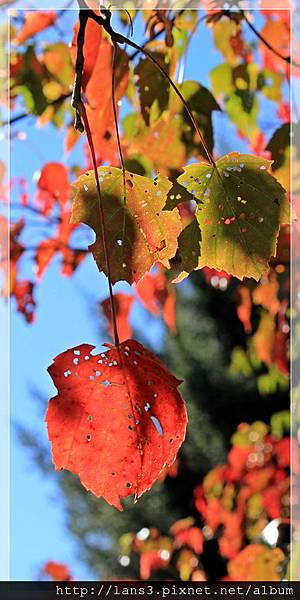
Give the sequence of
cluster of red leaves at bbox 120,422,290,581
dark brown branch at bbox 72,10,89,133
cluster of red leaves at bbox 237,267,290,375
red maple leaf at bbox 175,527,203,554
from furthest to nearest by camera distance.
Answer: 1. red maple leaf at bbox 175,527,203,554
2. cluster of red leaves at bbox 120,422,290,581
3. cluster of red leaves at bbox 237,267,290,375
4. dark brown branch at bbox 72,10,89,133

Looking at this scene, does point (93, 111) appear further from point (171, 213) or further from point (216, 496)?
point (216, 496)

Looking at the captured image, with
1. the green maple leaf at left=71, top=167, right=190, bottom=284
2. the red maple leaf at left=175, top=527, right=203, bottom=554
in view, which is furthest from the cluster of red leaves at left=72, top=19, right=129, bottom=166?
the red maple leaf at left=175, top=527, right=203, bottom=554

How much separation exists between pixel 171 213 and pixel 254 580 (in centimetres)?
172

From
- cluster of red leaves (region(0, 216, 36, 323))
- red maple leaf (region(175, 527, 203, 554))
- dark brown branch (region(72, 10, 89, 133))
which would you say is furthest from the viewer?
red maple leaf (region(175, 527, 203, 554))

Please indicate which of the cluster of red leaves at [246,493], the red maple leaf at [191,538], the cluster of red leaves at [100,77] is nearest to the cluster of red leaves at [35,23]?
the cluster of red leaves at [100,77]

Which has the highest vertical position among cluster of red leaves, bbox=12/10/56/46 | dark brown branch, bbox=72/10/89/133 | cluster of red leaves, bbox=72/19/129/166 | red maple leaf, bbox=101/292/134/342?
red maple leaf, bbox=101/292/134/342

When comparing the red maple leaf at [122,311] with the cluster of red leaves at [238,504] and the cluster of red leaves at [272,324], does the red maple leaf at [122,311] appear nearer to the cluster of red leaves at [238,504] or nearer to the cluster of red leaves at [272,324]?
the cluster of red leaves at [272,324]

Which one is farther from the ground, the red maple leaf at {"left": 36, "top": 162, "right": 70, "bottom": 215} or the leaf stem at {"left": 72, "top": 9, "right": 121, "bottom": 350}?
the red maple leaf at {"left": 36, "top": 162, "right": 70, "bottom": 215}

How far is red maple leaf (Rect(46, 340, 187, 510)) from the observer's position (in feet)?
1.61

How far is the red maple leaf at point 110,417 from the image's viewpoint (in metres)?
0.49

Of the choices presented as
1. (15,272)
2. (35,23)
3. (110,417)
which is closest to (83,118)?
(110,417)

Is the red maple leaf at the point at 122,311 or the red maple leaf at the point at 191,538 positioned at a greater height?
the red maple leaf at the point at 191,538

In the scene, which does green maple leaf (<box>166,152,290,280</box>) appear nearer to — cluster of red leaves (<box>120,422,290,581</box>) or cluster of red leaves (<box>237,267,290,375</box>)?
cluster of red leaves (<box>237,267,290,375</box>)

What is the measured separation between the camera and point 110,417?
0.50 m
